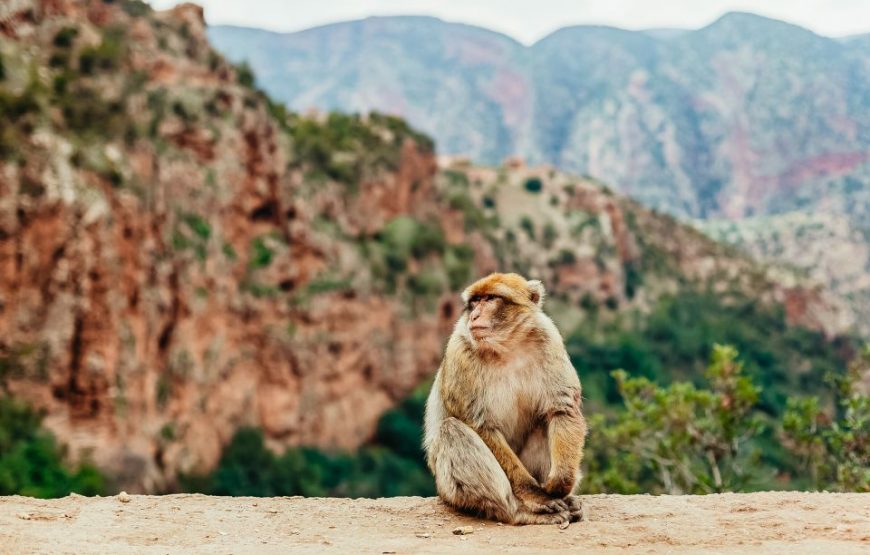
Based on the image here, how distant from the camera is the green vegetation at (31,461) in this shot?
24453 millimetres

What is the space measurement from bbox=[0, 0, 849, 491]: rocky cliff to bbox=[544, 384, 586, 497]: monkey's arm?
904 inches

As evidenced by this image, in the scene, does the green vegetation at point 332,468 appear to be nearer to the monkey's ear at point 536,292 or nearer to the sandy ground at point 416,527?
the sandy ground at point 416,527

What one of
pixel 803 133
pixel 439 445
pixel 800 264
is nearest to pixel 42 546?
pixel 439 445

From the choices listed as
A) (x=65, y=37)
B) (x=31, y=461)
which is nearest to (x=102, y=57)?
(x=65, y=37)

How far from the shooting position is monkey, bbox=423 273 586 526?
22.5ft

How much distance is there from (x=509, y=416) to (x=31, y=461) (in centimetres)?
2279

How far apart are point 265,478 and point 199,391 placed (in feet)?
19.3

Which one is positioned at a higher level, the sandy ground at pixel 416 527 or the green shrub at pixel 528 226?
the green shrub at pixel 528 226

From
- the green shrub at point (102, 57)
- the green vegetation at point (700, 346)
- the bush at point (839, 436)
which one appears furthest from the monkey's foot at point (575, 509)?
the green vegetation at point (700, 346)

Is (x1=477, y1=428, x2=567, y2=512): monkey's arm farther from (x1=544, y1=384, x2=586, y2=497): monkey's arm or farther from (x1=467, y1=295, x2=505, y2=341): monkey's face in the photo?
(x1=467, y1=295, x2=505, y2=341): monkey's face

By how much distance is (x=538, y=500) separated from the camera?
6.93m

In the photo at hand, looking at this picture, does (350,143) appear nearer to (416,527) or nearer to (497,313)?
(497,313)

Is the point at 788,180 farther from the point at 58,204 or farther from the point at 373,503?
the point at 373,503

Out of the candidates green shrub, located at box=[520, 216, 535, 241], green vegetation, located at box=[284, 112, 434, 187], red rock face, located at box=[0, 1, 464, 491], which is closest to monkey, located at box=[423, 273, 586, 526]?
red rock face, located at box=[0, 1, 464, 491]
